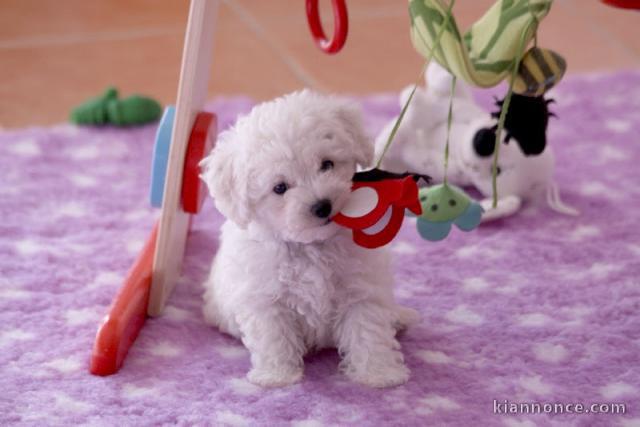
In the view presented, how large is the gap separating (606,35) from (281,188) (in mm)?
2166

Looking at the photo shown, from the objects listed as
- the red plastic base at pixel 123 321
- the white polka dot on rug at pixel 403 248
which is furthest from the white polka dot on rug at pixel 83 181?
the white polka dot on rug at pixel 403 248

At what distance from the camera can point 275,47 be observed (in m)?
3.28

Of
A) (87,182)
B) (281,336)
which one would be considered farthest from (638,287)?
(87,182)

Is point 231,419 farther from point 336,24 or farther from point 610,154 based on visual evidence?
point 610,154

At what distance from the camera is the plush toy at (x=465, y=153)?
2178 millimetres

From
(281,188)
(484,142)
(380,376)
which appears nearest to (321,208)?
(281,188)

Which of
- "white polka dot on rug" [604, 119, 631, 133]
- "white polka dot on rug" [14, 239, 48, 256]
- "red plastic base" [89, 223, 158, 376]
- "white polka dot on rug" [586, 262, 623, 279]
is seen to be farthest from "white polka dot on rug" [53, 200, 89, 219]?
"white polka dot on rug" [604, 119, 631, 133]

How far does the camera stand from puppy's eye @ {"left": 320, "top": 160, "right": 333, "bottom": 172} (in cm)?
149

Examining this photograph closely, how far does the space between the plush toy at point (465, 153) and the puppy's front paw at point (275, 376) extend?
72cm

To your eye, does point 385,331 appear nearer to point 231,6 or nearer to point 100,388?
point 100,388

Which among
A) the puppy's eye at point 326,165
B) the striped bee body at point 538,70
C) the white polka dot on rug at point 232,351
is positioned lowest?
the white polka dot on rug at point 232,351

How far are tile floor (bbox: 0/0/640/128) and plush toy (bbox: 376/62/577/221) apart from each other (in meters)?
0.68

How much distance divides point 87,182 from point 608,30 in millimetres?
1948

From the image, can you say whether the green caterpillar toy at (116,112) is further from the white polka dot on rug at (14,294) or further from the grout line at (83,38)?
the white polka dot on rug at (14,294)
